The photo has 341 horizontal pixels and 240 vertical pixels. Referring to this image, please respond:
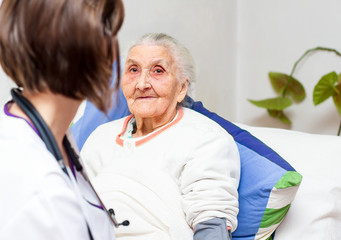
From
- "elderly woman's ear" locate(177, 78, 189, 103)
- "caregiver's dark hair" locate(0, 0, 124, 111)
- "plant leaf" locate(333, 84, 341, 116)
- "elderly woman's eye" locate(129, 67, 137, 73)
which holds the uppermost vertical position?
"caregiver's dark hair" locate(0, 0, 124, 111)

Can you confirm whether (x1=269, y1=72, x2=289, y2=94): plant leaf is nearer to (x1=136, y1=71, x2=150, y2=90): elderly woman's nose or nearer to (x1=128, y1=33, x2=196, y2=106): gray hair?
(x1=128, y1=33, x2=196, y2=106): gray hair

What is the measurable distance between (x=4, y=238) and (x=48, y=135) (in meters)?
0.20

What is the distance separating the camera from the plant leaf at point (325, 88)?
8.39 ft

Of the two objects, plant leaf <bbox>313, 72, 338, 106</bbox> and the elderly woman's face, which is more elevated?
the elderly woman's face

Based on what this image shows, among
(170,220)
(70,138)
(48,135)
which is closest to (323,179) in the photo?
(170,220)

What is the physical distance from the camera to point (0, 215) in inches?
28.1

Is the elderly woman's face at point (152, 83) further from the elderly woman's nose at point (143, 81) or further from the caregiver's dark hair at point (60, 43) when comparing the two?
the caregiver's dark hair at point (60, 43)

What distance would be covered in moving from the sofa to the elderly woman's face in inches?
21.9

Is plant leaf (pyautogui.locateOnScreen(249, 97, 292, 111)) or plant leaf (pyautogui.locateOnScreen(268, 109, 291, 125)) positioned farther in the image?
plant leaf (pyautogui.locateOnScreen(268, 109, 291, 125))

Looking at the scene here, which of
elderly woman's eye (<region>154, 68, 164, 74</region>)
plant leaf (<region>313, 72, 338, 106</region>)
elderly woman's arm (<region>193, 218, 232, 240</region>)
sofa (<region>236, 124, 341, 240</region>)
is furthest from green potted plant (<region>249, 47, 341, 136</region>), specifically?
elderly woman's arm (<region>193, 218, 232, 240</region>)

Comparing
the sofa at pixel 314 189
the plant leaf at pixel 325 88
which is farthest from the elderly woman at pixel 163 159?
the plant leaf at pixel 325 88

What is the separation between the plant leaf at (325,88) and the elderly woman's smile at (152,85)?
125cm

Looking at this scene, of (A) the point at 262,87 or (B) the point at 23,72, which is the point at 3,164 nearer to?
(B) the point at 23,72

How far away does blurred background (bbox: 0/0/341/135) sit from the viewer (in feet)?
8.71
